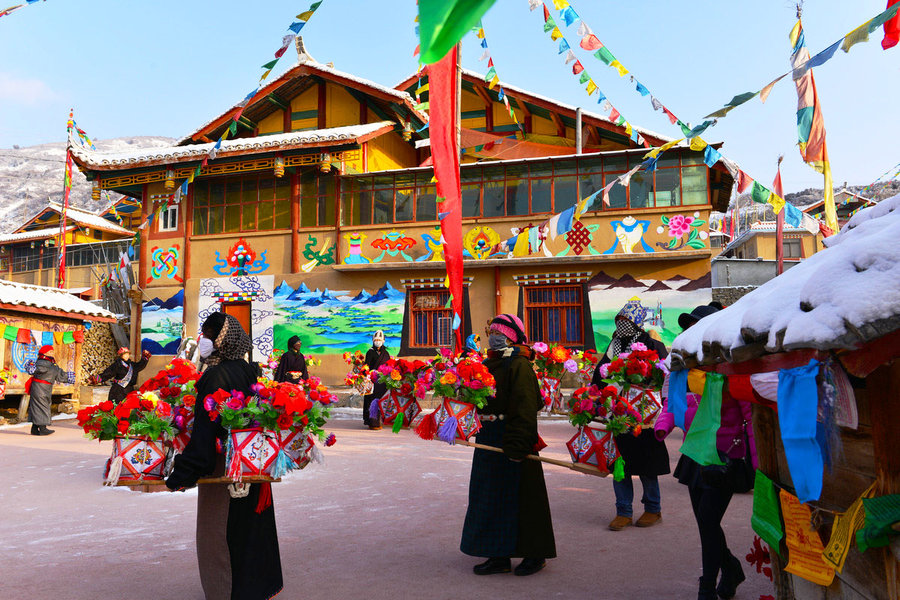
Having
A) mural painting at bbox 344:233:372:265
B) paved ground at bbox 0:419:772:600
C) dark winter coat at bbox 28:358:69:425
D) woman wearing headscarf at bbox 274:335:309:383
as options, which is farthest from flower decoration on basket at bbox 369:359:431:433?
mural painting at bbox 344:233:372:265

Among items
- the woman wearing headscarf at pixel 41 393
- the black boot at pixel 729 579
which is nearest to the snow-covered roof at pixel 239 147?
the woman wearing headscarf at pixel 41 393

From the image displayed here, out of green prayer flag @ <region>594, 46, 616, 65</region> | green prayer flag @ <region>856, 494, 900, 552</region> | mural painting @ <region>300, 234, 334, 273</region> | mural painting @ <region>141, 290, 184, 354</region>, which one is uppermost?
green prayer flag @ <region>594, 46, 616, 65</region>

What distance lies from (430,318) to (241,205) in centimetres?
634

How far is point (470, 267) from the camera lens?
1730cm

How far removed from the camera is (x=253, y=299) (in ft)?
60.7

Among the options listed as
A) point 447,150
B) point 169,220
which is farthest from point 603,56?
point 169,220

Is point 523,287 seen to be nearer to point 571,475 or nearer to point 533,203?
point 533,203

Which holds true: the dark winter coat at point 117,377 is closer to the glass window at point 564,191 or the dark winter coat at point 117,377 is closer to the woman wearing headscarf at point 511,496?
the glass window at point 564,191

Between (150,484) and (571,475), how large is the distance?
18.2 ft

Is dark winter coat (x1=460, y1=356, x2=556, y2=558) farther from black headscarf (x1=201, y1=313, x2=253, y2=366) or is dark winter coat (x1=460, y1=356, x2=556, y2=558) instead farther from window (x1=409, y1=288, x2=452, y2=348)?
window (x1=409, y1=288, x2=452, y2=348)

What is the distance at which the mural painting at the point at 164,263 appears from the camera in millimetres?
19281

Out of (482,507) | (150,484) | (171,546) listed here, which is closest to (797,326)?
(482,507)

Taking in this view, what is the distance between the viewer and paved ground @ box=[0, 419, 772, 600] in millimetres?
4281

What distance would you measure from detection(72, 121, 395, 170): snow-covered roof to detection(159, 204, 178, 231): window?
1.63m
